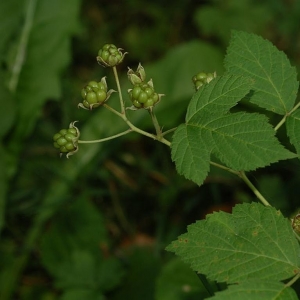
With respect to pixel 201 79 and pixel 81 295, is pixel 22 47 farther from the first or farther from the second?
pixel 201 79

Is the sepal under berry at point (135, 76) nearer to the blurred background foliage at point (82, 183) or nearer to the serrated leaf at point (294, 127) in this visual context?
the serrated leaf at point (294, 127)

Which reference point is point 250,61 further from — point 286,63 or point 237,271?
point 237,271

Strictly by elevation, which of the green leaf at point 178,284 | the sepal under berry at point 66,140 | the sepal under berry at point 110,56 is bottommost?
the green leaf at point 178,284

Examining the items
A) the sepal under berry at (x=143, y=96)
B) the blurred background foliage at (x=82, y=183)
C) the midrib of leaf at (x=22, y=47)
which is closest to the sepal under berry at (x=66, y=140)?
the sepal under berry at (x=143, y=96)

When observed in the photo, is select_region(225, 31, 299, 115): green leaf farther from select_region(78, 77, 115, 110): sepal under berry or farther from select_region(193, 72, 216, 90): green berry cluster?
select_region(78, 77, 115, 110): sepal under berry

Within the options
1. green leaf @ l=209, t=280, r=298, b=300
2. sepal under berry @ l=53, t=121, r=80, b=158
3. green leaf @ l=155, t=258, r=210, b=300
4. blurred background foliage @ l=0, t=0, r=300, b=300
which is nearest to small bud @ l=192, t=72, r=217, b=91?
sepal under berry @ l=53, t=121, r=80, b=158

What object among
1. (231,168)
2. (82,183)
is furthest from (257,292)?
(82,183)
